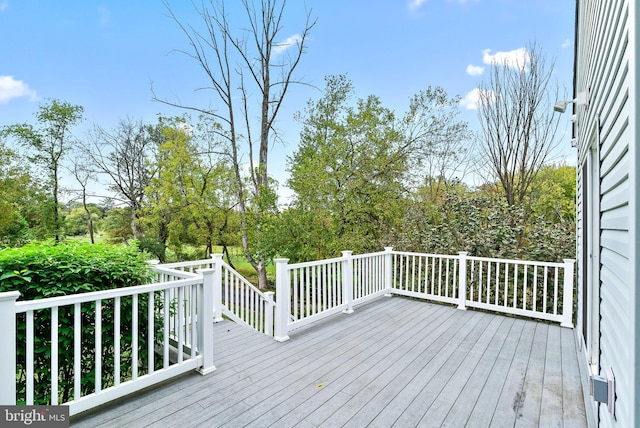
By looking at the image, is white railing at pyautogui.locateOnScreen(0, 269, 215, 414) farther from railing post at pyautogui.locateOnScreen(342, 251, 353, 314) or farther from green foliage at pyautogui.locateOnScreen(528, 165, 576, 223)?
green foliage at pyautogui.locateOnScreen(528, 165, 576, 223)

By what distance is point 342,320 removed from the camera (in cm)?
454

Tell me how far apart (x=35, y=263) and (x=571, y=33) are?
9726 mm

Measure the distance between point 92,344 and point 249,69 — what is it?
9.76 metres

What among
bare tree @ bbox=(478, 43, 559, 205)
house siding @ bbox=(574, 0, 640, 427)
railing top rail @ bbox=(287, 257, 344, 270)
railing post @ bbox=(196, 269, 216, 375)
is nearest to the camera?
house siding @ bbox=(574, 0, 640, 427)

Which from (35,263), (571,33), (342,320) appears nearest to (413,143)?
(571,33)

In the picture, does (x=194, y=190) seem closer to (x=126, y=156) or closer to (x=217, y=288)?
(x=126, y=156)

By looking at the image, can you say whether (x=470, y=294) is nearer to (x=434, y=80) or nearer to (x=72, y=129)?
(x=434, y=80)

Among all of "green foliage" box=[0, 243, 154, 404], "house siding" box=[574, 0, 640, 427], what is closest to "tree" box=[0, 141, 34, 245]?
"green foliage" box=[0, 243, 154, 404]

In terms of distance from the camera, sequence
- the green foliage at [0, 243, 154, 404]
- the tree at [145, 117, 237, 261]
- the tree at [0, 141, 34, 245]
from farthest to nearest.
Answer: the tree at [145, 117, 237, 261], the tree at [0, 141, 34, 245], the green foliage at [0, 243, 154, 404]

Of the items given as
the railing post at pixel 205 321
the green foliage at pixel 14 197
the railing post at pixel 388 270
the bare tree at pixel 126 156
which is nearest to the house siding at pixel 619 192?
the railing post at pixel 205 321

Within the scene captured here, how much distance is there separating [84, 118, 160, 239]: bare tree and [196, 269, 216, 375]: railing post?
13119 mm

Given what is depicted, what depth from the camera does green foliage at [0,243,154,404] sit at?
230 cm

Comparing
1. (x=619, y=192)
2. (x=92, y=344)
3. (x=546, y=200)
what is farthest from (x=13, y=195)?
(x=546, y=200)

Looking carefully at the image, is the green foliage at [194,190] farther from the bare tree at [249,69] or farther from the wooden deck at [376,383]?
the wooden deck at [376,383]
